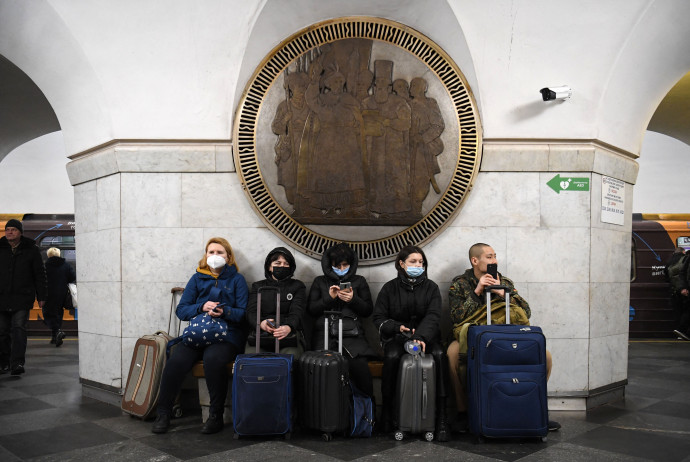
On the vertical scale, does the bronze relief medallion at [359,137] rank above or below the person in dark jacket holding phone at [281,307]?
above

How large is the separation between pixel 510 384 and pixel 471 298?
77 centimetres

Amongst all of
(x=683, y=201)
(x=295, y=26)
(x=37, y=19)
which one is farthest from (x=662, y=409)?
(x=683, y=201)

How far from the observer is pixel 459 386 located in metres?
4.12

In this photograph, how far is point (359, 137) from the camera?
15.6ft

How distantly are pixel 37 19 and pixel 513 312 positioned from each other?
4673 millimetres

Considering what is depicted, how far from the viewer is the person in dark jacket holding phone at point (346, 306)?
161 inches

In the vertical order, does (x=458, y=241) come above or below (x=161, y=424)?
above

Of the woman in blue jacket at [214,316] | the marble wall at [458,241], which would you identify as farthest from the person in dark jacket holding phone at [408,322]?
the woman in blue jacket at [214,316]

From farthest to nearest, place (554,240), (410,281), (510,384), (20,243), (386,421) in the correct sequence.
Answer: (20,243), (554,240), (410,281), (386,421), (510,384)

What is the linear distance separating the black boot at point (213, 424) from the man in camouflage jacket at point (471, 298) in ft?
5.66

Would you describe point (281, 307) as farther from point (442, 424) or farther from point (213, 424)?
point (442, 424)

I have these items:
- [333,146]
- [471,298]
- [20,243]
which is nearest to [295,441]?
→ [471,298]

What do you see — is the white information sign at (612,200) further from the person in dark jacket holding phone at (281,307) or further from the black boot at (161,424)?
the black boot at (161,424)

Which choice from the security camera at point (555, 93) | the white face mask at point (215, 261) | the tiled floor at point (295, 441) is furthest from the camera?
the security camera at point (555, 93)
